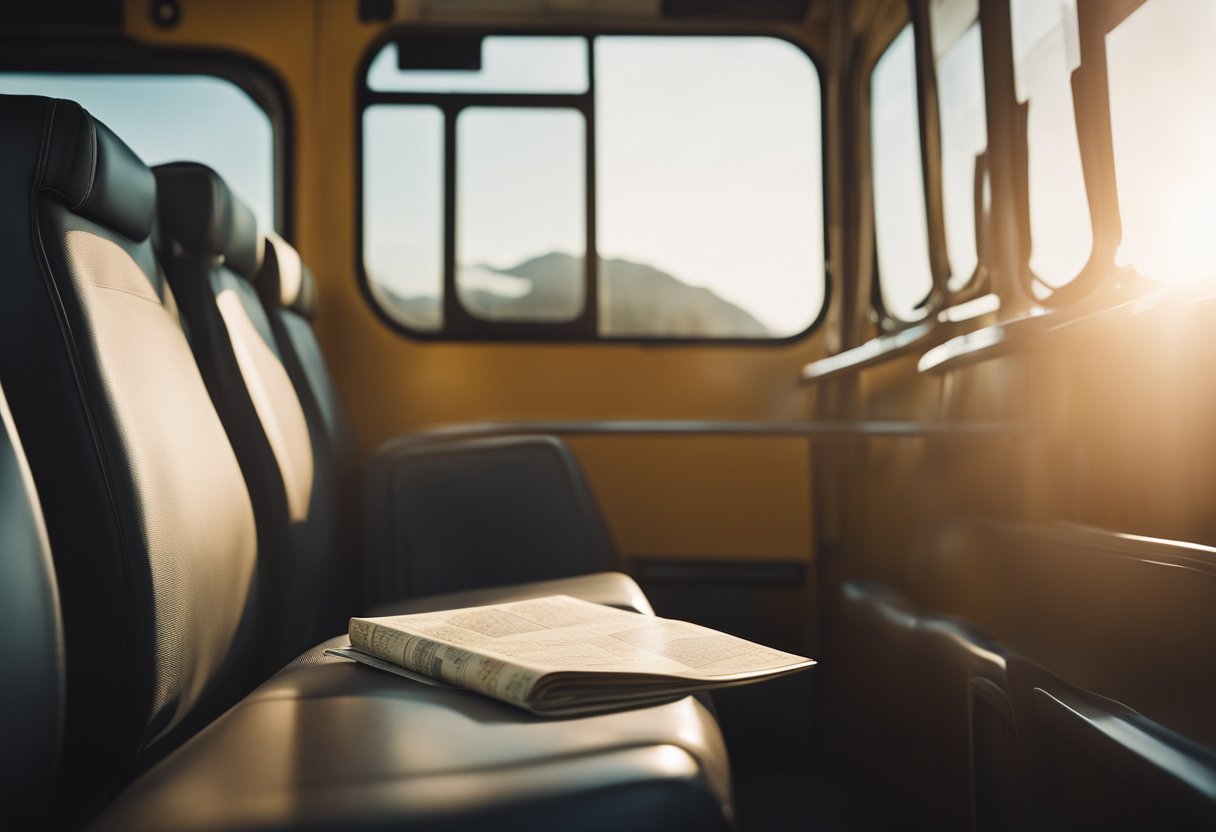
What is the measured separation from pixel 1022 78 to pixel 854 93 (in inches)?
35.6

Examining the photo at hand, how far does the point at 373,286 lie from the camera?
8.99 feet

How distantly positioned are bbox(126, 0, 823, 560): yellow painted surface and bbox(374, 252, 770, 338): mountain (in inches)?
2.7

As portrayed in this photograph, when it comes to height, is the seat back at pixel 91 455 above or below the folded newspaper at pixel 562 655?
above

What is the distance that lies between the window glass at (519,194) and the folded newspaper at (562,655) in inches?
64.6

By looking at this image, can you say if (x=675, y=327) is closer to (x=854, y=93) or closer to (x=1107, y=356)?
(x=854, y=93)

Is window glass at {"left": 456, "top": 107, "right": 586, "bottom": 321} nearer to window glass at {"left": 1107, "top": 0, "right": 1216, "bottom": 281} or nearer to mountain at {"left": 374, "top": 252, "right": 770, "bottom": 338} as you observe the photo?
mountain at {"left": 374, "top": 252, "right": 770, "bottom": 338}

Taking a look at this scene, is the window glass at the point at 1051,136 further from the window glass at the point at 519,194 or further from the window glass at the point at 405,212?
the window glass at the point at 405,212

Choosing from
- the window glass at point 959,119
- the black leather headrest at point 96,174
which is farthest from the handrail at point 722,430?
the black leather headrest at point 96,174

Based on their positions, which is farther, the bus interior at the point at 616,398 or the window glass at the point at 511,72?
the window glass at the point at 511,72

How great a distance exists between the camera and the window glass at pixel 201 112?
105 inches

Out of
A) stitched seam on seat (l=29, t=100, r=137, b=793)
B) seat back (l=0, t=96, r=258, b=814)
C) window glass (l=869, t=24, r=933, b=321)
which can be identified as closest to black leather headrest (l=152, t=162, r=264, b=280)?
seat back (l=0, t=96, r=258, b=814)

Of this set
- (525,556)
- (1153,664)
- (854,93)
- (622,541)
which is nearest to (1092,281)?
(1153,664)

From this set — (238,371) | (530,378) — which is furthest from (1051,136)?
(530,378)

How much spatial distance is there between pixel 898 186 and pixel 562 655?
Answer: 1.92 meters
